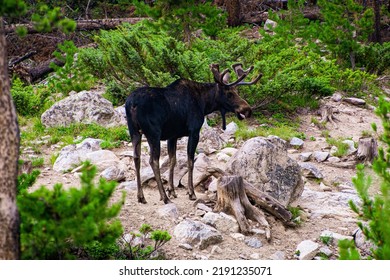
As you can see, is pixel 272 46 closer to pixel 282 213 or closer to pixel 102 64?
pixel 102 64

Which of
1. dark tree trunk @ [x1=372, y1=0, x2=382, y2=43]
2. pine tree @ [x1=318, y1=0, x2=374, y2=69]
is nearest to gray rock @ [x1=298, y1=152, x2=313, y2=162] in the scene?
pine tree @ [x1=318, y1=0, x2=374, y2=69]

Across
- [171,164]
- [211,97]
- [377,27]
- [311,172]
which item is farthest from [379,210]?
[377,27]

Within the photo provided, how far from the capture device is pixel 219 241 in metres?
7.85

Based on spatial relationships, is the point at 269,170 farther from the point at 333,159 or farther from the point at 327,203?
the point at 333,159

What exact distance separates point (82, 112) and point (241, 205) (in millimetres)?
5919

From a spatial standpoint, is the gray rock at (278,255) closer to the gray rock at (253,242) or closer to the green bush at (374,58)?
the gray rock at (253,242)

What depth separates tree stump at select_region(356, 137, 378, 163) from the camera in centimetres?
1160

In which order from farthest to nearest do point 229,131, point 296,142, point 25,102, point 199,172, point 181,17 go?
point 181,17, point 25,102, point 229,131, point 296,142, point 199,172

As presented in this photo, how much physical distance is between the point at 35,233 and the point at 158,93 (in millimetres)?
3976

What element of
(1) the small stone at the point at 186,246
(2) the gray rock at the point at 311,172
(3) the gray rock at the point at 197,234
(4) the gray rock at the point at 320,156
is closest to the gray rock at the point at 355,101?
(4) the gray rock at the point at 320,156

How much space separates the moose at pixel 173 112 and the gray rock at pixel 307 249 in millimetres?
1892

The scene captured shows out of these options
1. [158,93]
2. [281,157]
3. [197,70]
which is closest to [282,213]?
[281,157]

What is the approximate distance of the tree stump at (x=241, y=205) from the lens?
8.41m

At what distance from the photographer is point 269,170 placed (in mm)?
9359
